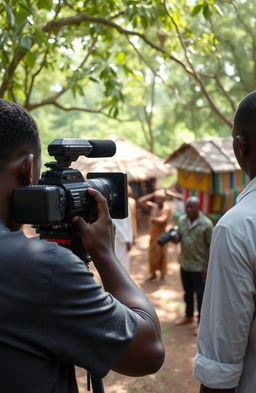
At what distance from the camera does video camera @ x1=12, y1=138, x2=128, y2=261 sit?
1.09 meters

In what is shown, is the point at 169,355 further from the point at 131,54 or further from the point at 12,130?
the point at 131,54

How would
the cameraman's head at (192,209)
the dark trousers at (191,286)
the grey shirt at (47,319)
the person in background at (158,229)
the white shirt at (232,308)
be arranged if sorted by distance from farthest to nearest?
the person in background at (158,229) → the dark trousers at (191,286) → the cameraman's head at (192,209) → the white shirt at (232,308) → the grey shirt at (47,319)

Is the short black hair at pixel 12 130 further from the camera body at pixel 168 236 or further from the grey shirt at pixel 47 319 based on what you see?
the camera body at pixel 168 236

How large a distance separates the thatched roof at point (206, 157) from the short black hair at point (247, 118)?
16.9ft

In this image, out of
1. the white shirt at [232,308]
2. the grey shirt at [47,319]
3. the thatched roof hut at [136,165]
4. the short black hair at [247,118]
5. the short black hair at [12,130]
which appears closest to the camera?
the grey shirt at [47,319]

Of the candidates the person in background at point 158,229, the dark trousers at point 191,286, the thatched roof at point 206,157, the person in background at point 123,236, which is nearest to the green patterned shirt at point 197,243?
the dark trousers at point 191,286

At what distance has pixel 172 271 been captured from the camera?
845cm

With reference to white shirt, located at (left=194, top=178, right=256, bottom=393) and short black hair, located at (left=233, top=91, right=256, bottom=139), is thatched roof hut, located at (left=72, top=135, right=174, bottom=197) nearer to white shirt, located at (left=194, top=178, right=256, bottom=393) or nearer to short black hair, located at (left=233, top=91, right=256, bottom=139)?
short black hair, located at (left=233, top=91, right=256, bottom=139)

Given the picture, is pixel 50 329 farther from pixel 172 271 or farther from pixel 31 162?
pixel 172 271

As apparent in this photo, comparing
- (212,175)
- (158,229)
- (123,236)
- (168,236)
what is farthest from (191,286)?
(212,175)

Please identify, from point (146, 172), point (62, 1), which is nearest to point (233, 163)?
point (62, 1)

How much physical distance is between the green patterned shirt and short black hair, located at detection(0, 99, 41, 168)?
442 cm

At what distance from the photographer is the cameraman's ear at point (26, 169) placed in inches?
43.4

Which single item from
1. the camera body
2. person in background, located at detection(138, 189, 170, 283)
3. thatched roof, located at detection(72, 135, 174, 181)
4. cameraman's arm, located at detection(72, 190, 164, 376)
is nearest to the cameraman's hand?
cameraman's arm, located at detection(72, 190, 164, 376)
